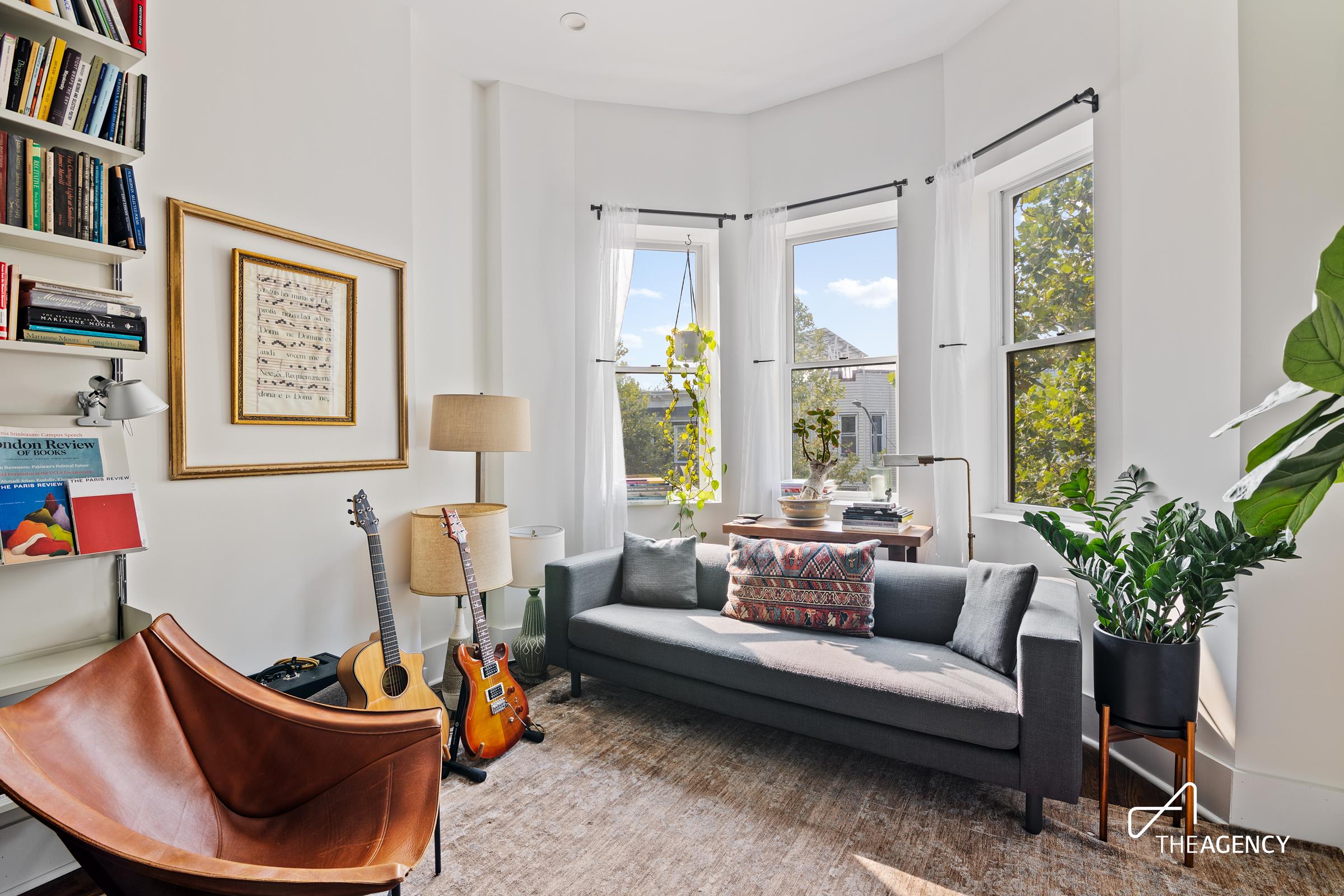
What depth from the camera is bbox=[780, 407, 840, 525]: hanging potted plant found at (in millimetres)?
3455

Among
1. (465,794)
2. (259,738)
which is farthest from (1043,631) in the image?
(259,738)

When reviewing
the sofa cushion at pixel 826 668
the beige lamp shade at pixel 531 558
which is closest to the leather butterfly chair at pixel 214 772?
the sofa cushion at pixel 826 668

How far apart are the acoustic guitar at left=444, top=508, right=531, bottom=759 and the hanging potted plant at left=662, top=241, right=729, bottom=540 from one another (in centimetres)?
163

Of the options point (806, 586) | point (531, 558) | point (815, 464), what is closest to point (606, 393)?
point (531, 558)

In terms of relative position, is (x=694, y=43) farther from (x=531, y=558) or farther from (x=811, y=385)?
(x=531, y=558)

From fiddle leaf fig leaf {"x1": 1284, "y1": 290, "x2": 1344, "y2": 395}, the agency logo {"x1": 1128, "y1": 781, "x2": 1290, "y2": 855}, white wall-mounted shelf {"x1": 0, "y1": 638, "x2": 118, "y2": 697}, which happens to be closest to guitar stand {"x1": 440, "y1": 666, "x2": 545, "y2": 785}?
white wall-mounted shelf {"x1": 0, "y1": 638, "x2": 118, "y2": 697}

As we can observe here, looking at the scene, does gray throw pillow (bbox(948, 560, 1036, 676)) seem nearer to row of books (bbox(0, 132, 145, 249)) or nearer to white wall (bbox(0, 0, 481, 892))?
white wall (bbox(0, 0, 481, 892))

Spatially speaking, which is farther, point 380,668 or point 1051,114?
point 1051,114

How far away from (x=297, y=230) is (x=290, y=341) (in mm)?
458

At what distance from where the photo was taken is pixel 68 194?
176 centimetres

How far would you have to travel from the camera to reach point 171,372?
7.13 ft

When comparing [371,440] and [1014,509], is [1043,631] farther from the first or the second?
[371,440]

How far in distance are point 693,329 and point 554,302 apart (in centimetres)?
89

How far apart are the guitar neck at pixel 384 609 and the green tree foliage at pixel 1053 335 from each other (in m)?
2.91
